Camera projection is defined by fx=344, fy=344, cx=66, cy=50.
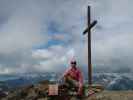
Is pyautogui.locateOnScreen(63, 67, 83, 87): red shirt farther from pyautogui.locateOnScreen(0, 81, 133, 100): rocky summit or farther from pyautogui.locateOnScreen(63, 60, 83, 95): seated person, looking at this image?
pyautogui.locateOnScreen(0, 81, 133, 100): rocky summit

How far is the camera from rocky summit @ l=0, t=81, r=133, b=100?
2181 centimetres

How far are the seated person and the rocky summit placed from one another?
0.79 metres

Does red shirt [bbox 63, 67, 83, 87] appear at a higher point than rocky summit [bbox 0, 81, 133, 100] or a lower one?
higher

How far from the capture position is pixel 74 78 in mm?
21359

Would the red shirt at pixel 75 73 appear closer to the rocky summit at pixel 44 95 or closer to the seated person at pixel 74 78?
the seated person at pixel 74 78

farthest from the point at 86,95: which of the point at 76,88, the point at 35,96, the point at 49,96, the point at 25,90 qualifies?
the point at 25,90

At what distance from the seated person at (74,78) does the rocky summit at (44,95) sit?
787 mm

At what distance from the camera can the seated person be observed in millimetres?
20844

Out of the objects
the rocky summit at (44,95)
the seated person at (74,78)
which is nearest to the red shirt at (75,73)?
the seated person at (74,78)

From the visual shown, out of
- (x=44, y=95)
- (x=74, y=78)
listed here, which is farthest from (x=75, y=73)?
(x=44, y=95)

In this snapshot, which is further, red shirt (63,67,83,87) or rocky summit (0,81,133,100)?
rocky summit (0,81,133,100)

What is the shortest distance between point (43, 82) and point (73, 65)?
598 cm

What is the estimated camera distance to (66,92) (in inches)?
877

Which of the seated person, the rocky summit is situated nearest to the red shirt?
the seated person
